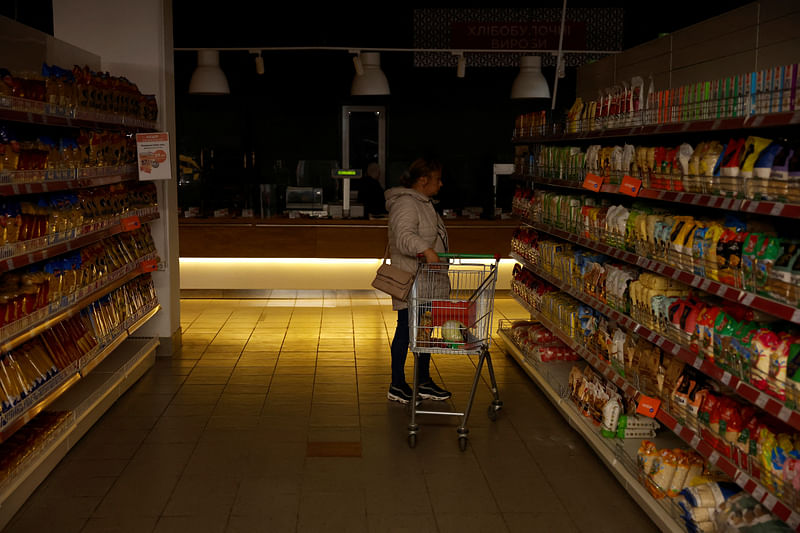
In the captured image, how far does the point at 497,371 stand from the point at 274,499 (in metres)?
3.06

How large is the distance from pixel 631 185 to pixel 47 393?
11.3ft

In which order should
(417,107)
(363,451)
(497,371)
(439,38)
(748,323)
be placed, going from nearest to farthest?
1. (748,323)
2. (363,451)
3. (497,371)
4. (439,38)
5. (417,107)

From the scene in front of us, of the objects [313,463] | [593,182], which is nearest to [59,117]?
[313,463]

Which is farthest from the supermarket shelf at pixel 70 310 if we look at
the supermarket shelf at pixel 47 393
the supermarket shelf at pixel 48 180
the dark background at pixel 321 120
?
the dark background at pixel 321 120

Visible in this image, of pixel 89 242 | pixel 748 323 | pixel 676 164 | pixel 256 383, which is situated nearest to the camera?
pixel 748 323

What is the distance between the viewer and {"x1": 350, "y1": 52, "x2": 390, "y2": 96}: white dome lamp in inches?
380

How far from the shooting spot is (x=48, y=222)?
15.2 feet

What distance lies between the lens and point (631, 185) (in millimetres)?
4473

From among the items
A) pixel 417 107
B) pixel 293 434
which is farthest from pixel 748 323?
pixel 417 107

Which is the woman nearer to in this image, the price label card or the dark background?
the price label card

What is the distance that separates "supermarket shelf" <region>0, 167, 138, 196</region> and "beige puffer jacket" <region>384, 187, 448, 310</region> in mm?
1950

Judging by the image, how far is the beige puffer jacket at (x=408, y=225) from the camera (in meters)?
5.51

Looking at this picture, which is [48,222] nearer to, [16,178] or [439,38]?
[16,178]

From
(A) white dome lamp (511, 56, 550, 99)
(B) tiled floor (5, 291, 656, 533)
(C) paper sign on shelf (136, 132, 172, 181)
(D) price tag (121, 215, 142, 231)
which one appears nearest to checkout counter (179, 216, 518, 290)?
(A) white dome lamp (511, 56, 550, 99)
